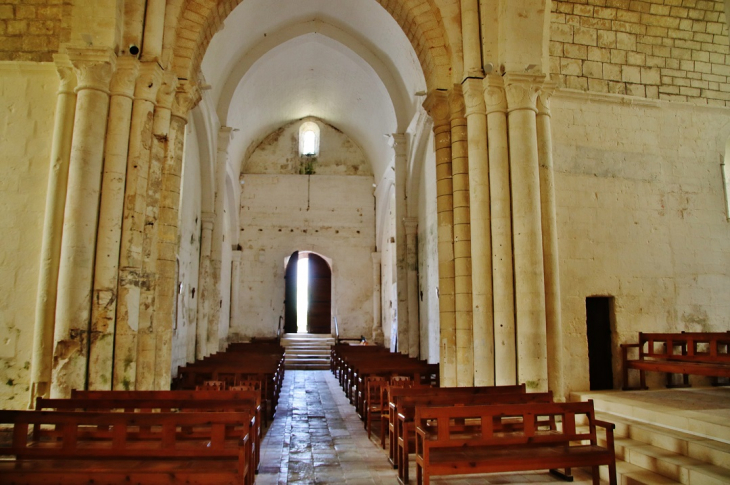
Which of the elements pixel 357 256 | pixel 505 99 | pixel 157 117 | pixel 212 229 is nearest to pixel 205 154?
pixel 212 229

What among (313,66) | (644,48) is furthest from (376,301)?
(644,48)

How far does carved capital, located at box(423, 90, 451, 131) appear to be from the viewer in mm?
8492

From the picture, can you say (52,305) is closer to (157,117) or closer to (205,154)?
(157,117)

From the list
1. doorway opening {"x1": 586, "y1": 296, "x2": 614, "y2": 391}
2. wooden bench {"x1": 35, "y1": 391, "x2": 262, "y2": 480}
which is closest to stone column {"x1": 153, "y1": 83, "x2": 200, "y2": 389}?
wooden bench {"x1": 35, "y1": 391, "x2": 262, "y2": 480}

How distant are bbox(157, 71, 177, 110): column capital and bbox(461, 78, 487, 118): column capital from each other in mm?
4302

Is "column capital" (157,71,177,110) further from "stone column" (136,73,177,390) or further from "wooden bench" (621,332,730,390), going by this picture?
"wooden bench" (621,332,730,390)

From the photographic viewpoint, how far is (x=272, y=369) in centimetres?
948

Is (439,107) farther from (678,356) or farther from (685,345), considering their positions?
(685,345)

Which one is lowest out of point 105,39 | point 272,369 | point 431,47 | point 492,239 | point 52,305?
point 272,369

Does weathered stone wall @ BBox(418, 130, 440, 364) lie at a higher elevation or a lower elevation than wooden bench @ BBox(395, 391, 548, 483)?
higher

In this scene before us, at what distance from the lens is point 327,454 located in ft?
20.4

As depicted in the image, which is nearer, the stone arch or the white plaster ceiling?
the stone arch

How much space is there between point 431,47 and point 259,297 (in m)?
13.6

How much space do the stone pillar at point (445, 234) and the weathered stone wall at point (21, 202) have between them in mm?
5611
